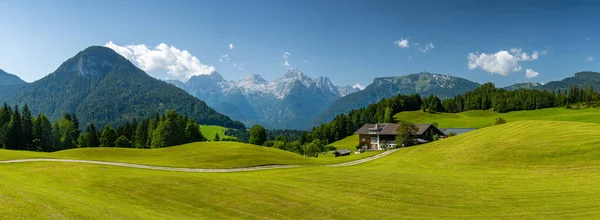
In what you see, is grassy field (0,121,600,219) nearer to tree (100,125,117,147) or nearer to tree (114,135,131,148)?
tree (114,135,131,148)

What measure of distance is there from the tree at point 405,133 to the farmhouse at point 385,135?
10.4 feet

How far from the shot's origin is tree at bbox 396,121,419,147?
357ft

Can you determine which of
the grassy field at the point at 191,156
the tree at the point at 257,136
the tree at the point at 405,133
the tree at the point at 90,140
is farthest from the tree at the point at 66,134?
the tree at the point at 405,133

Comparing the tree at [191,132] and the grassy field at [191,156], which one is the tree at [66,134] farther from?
the grassy field at [191,156]

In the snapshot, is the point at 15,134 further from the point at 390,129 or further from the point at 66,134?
the point at 390,129

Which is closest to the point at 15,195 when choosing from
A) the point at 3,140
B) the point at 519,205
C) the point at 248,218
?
the point at 248,218

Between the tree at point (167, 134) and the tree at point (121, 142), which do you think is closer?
the tree at point (121, 142)

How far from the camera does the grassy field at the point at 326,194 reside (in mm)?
23594

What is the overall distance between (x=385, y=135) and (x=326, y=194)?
10304 cm

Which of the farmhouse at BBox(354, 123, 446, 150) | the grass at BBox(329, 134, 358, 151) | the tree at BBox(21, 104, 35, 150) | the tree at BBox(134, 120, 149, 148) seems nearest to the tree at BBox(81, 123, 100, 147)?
the tree at BBox(134, 120, 149, 148)

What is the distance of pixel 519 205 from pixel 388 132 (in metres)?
103

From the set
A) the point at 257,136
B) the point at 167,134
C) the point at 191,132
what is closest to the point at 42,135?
the point at 167,134

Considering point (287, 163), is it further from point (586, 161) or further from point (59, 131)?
point (59, 131)

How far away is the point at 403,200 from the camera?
30625 millimetres
